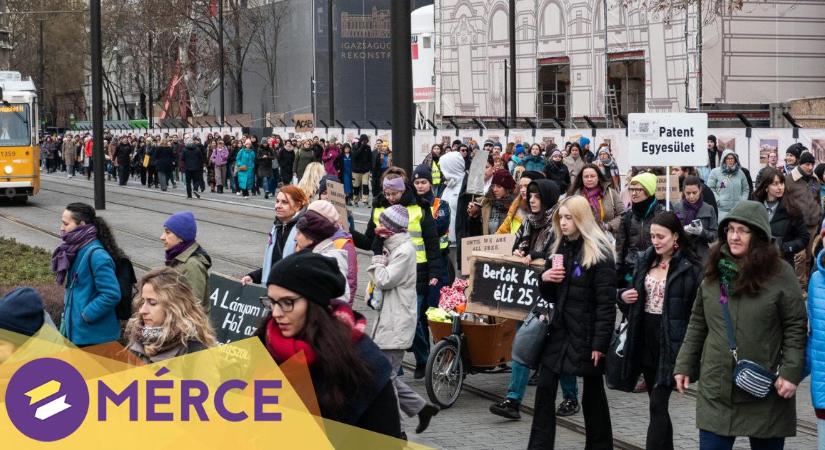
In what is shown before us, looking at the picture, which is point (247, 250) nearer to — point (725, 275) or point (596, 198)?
point (596, 198)

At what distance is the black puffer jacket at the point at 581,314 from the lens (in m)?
7.43

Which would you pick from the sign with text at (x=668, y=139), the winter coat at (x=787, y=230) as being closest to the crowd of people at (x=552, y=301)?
the sign with text at (x=668, y=139)

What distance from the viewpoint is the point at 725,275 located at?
614 cm

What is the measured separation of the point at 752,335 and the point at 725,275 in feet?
0.99

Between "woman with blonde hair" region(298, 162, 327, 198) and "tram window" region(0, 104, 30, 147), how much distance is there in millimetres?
20196

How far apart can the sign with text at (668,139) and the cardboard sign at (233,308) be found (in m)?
5.32

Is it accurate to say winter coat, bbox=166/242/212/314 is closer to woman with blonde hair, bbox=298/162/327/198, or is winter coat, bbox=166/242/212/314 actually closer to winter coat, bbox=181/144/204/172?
woman with blonde hair, bbox=298/162/327/198

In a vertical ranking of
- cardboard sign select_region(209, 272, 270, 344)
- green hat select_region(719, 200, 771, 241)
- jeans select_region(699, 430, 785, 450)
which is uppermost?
green hat select_region(719, 200, 771, 241)

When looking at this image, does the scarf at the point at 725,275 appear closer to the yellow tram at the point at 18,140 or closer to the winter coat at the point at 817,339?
the winter coat at the point at 817,339

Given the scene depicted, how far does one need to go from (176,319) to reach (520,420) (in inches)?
165

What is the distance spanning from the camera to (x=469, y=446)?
324 inches

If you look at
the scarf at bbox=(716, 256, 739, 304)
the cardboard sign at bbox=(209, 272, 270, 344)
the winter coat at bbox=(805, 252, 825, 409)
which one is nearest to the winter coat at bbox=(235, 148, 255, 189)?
the cardboard sign at bbox=(209, 272, 270, 344)

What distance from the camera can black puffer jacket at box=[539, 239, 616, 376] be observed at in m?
7.43


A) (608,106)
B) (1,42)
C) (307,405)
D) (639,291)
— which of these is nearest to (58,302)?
(639,291)
